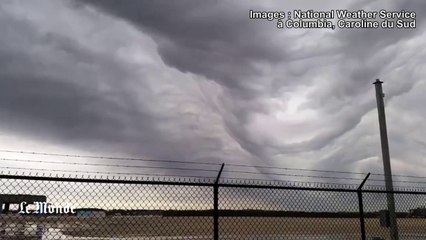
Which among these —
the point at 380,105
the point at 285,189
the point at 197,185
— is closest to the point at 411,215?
the point at 380,105

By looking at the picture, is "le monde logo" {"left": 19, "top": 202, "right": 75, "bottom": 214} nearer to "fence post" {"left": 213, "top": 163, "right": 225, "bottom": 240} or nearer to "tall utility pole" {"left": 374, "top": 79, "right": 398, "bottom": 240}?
"fence post" {"left": 213, "top": 163, "right": 225, "bottom": 240}

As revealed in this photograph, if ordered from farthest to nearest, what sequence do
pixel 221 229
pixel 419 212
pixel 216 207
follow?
pixel 221 229
pixel 419 212
pixel 216 207

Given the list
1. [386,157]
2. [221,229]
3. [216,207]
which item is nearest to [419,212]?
[386,157]

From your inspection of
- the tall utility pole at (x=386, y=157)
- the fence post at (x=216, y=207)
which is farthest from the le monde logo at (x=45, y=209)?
the tall utility pole at (x=386, y=157)

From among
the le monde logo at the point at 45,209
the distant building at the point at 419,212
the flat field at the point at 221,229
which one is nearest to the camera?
the le monde logo at the point at 45,209

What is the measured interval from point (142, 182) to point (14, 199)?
5500 millimetres

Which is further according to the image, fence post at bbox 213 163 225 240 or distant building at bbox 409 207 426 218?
distant building at bbox 409 207 426 218

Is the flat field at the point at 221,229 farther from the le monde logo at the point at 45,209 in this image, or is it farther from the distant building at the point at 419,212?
the le monde logo at the point at 45,209

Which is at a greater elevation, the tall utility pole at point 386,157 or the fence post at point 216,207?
the tall utility pole at point 386,157

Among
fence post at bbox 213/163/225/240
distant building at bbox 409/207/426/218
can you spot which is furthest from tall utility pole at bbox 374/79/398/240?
fence post at bbox 213/163/225/240

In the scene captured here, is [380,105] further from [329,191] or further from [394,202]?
[329,191]

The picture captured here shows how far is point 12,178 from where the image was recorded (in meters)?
7.22

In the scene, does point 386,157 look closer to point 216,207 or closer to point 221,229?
point 216,207

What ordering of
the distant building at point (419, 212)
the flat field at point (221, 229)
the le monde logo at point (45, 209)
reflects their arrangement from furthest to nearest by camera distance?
the flat field at point (221, 229), the distant building at point (419, 212), the le monde logo at point (45, 209)
